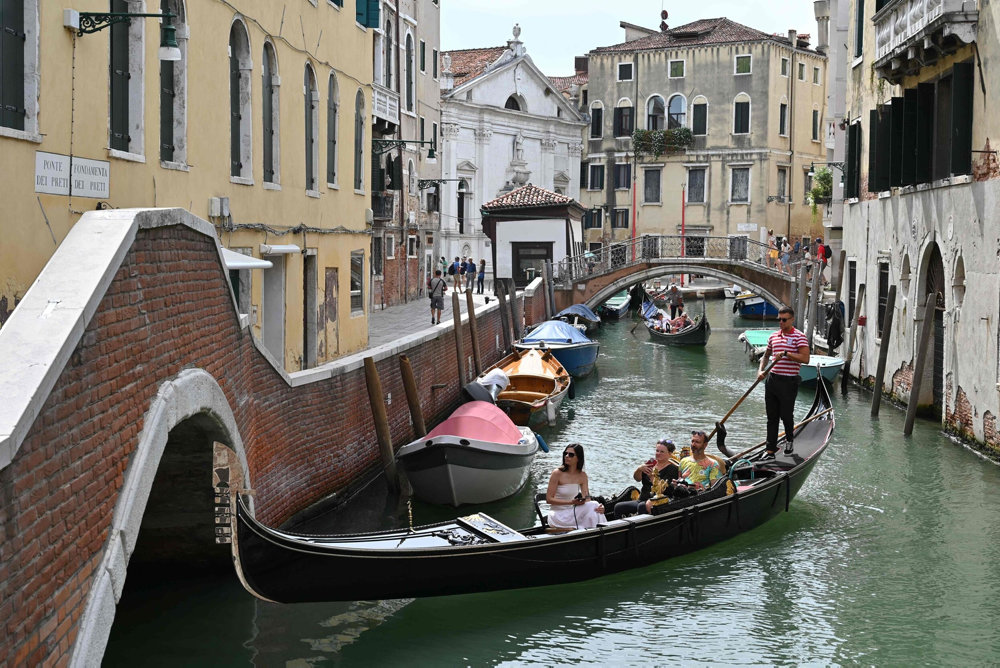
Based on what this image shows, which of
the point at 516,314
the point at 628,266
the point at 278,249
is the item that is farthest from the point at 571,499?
the point at 628,266

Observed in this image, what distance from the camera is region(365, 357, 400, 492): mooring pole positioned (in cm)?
882

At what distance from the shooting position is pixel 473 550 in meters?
6.43

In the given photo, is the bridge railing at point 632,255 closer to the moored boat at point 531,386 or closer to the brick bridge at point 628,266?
the brick bridge at point 628,266

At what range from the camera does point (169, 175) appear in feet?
26.0

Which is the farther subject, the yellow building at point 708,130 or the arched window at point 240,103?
the yellow building at point 708,130

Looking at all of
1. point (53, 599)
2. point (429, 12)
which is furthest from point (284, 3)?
point (429, 12)

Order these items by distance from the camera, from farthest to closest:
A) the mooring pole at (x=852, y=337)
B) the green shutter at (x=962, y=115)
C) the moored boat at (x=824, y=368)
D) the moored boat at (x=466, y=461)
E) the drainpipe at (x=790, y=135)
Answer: the drainpipe at (x=790, y=135), the moored boat at (x=824, y=368), the mooring pole at (x=852, y=337), the green shutter at (x=962, y=115), the moored boat at (x=466, y=461)

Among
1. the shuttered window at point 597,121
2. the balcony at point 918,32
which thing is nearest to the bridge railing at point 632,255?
the shuttered window at point 597,121

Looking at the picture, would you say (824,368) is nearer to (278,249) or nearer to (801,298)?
(801,298)

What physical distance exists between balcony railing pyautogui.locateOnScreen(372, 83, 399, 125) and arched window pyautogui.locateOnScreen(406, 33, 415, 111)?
113 inches

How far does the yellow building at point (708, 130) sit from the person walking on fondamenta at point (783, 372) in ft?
77.3

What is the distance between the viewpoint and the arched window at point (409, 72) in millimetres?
22547

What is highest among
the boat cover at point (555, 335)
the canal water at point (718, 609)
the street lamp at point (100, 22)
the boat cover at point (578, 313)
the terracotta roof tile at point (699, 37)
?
the terracotta roof tile at point (699, 37)

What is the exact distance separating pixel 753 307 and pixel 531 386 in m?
14.8
